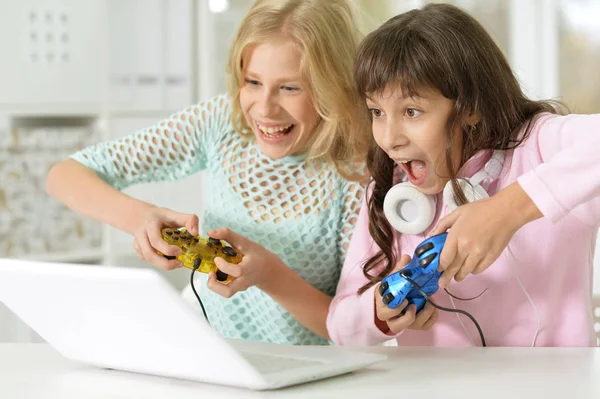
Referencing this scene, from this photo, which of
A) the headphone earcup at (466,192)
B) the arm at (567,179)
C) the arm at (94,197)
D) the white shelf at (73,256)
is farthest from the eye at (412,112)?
the white shelf at (73,256)

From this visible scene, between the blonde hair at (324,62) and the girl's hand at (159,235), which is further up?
the blonde hair at (324,62)

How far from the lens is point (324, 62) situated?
53.5 inches

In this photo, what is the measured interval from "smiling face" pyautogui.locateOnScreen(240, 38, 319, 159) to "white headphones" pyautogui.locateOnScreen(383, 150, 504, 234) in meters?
0.25

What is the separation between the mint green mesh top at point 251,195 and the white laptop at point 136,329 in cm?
47

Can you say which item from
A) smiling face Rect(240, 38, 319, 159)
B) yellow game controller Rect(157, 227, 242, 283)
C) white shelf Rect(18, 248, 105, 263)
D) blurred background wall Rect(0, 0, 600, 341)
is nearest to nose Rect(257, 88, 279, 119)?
smiling face Rect(240, 38, 319, 159)

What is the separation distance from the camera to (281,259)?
1.45m

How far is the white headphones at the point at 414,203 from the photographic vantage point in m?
1.19

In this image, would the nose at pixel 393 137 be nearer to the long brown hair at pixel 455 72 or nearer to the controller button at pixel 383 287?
the long brown hair at pixel 455 72

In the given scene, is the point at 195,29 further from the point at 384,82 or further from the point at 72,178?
the point at 384,82

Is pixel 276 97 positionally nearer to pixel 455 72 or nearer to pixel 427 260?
pixel 455 72

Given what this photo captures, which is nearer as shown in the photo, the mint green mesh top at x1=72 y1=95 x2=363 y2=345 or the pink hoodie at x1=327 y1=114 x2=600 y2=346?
the pink hoodie at x1=327 y1=114 x2=600 y2=346

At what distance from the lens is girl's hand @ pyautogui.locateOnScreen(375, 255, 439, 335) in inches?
43.1

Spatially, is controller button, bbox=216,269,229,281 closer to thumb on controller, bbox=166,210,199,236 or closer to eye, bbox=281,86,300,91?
thumb on controller, bbox=166,210,199,236

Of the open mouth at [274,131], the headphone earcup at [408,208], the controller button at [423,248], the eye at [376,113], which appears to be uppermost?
the eye at [376,113]
